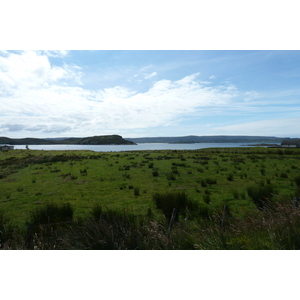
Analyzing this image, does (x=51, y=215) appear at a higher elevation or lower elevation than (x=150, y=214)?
higher

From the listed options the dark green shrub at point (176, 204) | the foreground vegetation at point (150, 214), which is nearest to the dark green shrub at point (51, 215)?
the foreground vegetation at point (150, 214)

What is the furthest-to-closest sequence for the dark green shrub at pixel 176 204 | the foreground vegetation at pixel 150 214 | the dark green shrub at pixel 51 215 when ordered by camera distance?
the dark green shrub at pixel 176 204, the dark green shrub at pixel 51 215, the foreground vegetation at pixel 150 214

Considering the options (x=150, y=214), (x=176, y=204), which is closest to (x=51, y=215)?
(x=150, y=214)

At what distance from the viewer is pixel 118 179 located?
17312 mm

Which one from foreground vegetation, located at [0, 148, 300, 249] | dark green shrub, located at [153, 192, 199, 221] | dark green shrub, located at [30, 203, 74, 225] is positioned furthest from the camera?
dark green shrub, located at [153, 192, 199, 221]

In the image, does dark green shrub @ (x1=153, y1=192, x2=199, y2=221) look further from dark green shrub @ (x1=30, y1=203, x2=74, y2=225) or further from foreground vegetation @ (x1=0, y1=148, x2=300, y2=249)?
dark green shrub @ (x1=30, y1=203, x2=74, y2=225)

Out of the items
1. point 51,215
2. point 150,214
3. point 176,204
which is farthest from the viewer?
point 176,204

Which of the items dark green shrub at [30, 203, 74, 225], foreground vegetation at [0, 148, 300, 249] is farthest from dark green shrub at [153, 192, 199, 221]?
dark green shrub at [30, 203, 74, 225]

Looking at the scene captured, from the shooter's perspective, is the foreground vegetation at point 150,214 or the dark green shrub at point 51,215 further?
the dark green shrub at point 51,215

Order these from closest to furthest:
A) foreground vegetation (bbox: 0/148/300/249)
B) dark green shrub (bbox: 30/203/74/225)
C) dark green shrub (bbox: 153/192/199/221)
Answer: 1. foreground vegetation (bbox: 0/148/300/249)
2. dark green shrub (bbox: 30/203/74/225)
3. dark green shrub (bbox: 153/192/199/221)

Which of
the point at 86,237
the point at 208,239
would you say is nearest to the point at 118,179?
the point at 86,237

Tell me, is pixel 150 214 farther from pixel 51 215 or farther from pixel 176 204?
pixel 51 215

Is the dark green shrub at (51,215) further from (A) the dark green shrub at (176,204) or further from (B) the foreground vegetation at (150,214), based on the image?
(A) the dark green shrub at (176,204)

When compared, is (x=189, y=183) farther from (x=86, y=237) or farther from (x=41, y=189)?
(x=86, y=237)
